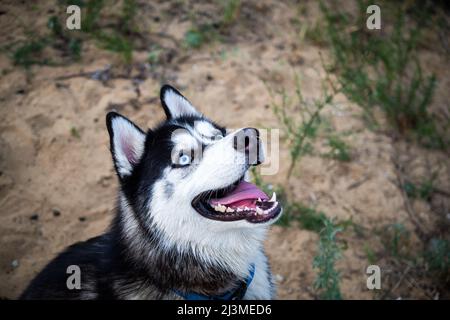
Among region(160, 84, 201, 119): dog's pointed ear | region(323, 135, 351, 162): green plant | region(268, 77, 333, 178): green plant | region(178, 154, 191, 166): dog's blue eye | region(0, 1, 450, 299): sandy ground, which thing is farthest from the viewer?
region(323, 135, 351, 162): green plant

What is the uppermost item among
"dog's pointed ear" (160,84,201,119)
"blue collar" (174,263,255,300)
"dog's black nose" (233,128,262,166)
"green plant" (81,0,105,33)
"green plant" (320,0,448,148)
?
"green plant" (81,0,105,33)

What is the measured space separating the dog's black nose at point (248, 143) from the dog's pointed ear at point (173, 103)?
2.10 ft

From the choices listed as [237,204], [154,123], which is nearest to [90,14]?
[154,123]

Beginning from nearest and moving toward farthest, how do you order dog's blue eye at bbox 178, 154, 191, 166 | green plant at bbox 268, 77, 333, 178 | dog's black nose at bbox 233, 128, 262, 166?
dog's black nose at bbox 233, 128, 262, 166, dog's blue eye at bbox 178, 154, 191, 166, green plant at bbox 268, 77, 333, 178

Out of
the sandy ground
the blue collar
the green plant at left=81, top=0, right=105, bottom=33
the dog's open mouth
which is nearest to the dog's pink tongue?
the dog's open mouth

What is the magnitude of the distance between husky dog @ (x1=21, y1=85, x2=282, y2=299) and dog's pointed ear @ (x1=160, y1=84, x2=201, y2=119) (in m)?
0.18

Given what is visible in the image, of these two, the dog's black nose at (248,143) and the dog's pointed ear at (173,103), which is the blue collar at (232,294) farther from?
the dog's pointed ear at (173,103)

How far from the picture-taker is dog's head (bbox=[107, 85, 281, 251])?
229 centimetres

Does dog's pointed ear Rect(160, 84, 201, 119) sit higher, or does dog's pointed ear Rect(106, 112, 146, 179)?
dog's pointed ear Rect(160, 84, 201, 119)

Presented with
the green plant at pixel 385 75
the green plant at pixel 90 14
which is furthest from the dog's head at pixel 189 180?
the green plant at pixel 90 14

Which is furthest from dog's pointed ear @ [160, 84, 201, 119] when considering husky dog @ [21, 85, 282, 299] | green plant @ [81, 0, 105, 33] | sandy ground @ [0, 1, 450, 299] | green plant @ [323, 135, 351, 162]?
green plant @ [81, 0, 105, 33]

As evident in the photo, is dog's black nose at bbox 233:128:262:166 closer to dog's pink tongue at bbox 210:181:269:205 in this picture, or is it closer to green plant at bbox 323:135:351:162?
dog's pink tongue at bbox 210:181:269:205

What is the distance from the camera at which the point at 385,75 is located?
490 centimetres

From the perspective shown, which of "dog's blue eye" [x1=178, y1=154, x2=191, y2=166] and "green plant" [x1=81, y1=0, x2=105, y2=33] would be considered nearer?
"dog's blue eye" [x1=178, y1=154, x2=191, y2=166]
